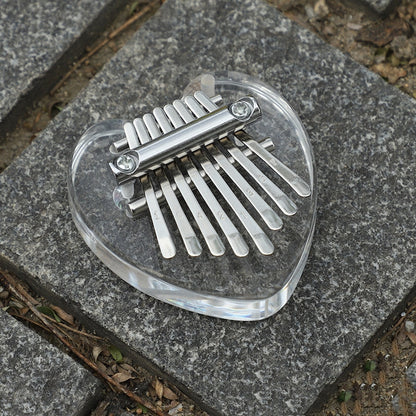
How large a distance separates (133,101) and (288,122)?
32 cm

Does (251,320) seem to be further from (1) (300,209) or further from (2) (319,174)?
(2) (319,174)

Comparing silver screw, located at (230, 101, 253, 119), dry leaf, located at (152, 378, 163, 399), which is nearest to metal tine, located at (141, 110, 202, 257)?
silver screw, located at (230, 101, 253, 119)

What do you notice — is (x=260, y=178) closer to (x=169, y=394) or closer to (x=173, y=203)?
(x=173, y=203)

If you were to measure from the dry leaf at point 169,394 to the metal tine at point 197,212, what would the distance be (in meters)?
0.31

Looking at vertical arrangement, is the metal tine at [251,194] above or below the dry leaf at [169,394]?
above

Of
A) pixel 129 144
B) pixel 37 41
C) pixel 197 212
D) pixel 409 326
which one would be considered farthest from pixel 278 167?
pixel 37 41

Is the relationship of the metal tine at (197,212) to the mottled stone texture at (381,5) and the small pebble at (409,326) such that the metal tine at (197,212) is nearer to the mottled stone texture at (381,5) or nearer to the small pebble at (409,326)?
the small pebble at (409,326)

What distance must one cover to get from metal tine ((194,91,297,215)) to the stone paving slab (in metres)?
0.45

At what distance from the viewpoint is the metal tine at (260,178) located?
1134mm

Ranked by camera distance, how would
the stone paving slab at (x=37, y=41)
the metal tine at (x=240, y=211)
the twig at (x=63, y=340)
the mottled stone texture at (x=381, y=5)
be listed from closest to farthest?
the metal tine at (x=240, y=211)
the twig at (x=63, y=340)
the stone paving slab at (x=37, y=41)
the mottled stone texture at (x=381, y=5)

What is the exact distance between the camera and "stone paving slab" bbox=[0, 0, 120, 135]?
1481 millimetres

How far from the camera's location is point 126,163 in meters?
1.16

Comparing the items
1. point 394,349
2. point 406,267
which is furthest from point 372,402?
point 406,267

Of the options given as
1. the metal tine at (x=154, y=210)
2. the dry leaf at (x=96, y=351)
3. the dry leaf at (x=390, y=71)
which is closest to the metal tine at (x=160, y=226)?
the metal tine at (x=154, y=210)
